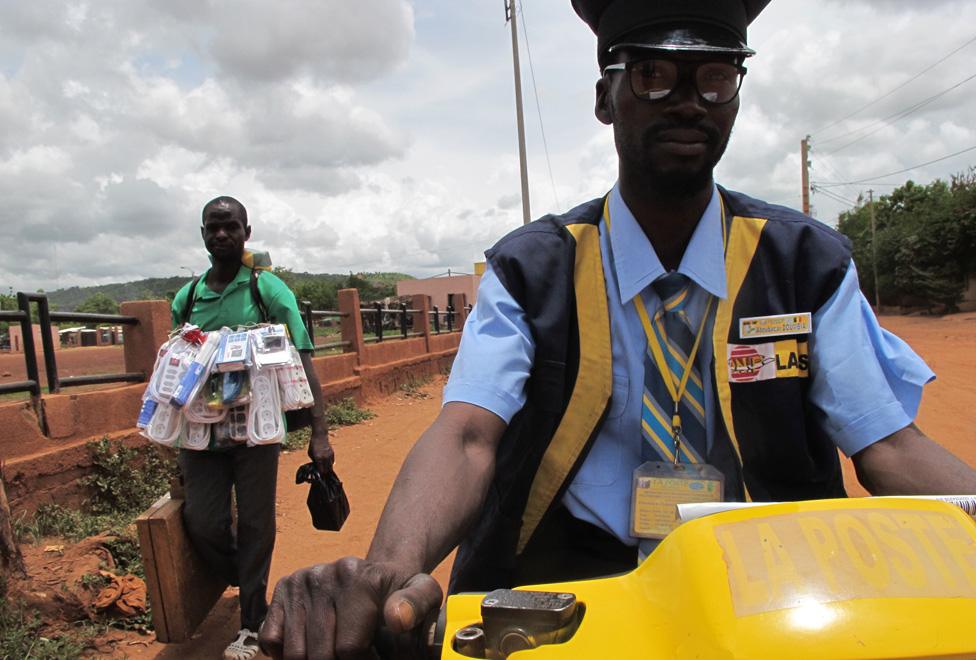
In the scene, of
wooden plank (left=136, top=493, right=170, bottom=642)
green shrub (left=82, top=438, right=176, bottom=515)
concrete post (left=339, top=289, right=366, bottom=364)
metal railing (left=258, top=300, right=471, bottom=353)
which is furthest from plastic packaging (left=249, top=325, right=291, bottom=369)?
concrete post (left=339, top=289, right=366, bottom=364)

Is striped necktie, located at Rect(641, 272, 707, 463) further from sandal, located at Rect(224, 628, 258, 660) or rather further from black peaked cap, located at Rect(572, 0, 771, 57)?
sandal, located at Rect(224, 628, 258, 660)

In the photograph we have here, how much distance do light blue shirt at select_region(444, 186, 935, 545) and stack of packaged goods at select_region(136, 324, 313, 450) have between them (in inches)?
69.1

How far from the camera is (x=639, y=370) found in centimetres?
136

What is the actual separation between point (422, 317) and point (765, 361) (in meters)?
13.3

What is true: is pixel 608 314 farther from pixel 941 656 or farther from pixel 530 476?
pixel 941 656

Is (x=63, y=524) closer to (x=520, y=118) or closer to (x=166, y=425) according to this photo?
(x=166, y=425)

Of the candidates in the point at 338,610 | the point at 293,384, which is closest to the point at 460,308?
the point at 293,384

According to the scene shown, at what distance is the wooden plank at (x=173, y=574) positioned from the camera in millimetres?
2219

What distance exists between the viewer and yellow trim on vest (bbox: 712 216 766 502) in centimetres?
132

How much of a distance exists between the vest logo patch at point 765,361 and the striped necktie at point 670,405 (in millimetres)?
76

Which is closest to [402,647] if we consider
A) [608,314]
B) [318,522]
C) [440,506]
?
[440,506]

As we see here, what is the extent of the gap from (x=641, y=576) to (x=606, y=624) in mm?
92

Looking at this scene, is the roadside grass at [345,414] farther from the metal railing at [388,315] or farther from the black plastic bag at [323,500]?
the black plastic bag at [323,500]

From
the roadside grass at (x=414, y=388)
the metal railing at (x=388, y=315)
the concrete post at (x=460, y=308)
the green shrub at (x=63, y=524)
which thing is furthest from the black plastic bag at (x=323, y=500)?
the concrete post at (x=460, y=308)
